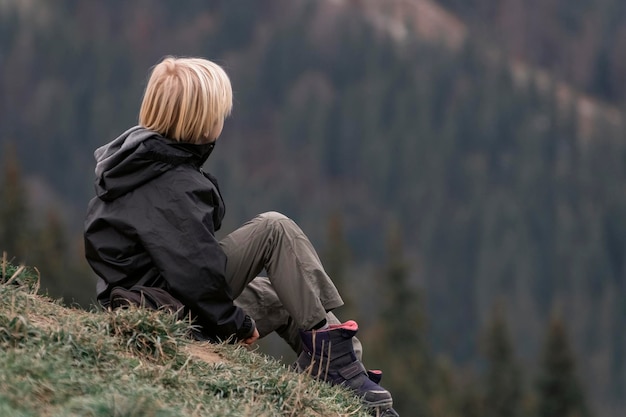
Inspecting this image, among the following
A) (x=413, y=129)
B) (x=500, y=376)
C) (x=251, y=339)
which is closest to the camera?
(x=251, y=339)

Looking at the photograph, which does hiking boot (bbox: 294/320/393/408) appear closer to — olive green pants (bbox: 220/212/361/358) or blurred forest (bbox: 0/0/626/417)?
olive green pants (bbox: 220/212/361/358)

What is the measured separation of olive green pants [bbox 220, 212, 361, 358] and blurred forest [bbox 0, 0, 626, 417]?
7879 cm

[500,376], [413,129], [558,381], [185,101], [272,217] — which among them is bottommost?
[413,129]

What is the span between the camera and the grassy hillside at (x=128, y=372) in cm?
417

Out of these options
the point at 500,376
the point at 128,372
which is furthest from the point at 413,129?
the point at 128,372

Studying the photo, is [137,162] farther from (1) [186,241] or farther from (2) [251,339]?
(2) [251,339]

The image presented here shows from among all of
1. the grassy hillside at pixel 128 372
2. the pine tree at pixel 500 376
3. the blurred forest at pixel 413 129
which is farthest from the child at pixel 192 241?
the blurred forest at pixel 413 129

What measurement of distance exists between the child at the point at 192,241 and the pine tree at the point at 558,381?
126ft

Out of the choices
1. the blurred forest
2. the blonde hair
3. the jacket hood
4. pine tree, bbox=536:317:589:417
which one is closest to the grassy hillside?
the jacket hood

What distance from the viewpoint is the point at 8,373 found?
4246mm

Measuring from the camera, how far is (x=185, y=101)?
17.8 feet

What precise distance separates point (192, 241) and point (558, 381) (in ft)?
131

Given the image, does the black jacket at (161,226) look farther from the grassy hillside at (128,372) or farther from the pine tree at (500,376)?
the pine tree at (500,376)

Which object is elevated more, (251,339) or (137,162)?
(137,162)
